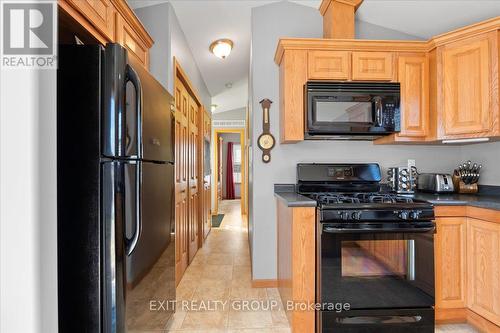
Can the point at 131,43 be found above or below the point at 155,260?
above

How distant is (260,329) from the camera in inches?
72.6

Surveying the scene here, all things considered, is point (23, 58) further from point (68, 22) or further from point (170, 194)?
point (170, 194)

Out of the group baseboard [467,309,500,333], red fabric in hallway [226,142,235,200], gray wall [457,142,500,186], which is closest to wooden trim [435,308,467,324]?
baseboard [467,309,500,333]

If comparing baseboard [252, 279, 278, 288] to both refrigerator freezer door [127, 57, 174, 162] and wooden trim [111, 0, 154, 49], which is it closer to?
refrigerator freezer door [127, 57, 174, 162]

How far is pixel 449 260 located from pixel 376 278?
1.98ft

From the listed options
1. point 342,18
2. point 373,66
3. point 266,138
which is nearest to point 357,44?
point 373,66

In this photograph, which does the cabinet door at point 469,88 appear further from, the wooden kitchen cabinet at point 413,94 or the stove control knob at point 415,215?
the stove control knob at point 415,215

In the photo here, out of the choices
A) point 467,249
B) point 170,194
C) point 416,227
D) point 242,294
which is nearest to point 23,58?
point 170,194

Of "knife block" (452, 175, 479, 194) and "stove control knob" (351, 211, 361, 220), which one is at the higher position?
"knife block" (452, 175, 479, 194)

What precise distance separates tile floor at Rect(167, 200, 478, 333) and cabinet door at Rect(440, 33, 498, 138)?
58.8 inches

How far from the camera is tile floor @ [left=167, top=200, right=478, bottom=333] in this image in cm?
186

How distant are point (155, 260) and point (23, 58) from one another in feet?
3.64

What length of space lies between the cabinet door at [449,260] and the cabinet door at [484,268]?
0.13 ft

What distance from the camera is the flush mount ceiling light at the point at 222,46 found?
3.20 meters
